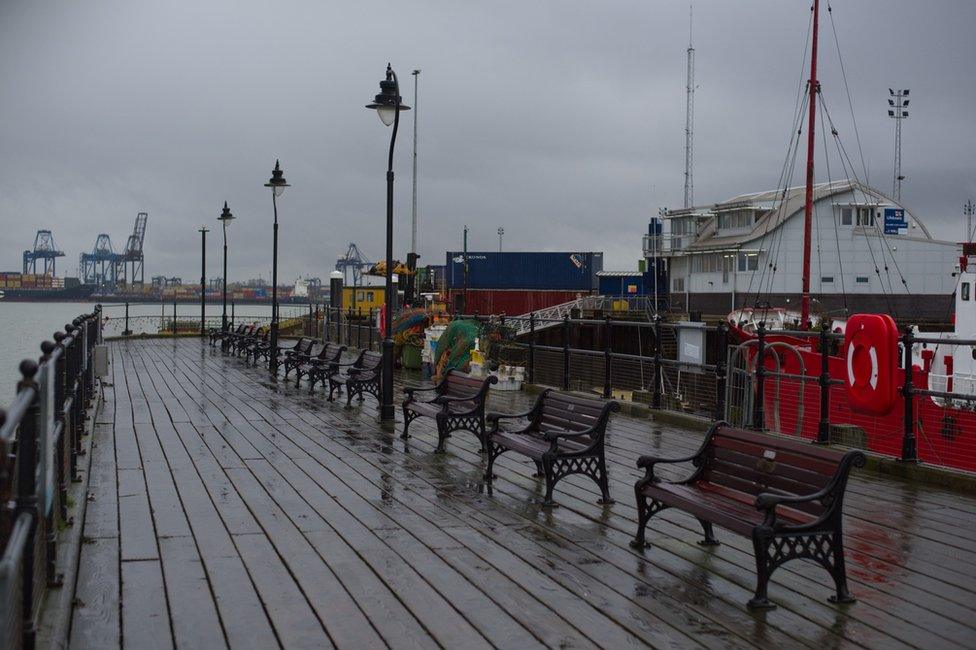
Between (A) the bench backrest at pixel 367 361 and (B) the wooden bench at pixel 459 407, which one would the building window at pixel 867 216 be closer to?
(A) the bench backrest at pixel 367 361

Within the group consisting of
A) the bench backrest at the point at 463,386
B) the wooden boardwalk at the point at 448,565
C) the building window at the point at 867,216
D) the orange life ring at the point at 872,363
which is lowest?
the wooden boardwalk at the point at 448,565

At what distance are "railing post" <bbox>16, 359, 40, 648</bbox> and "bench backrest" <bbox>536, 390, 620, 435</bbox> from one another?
4.08 m

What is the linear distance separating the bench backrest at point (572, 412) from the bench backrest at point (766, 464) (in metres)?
1.10

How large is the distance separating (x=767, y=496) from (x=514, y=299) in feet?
185

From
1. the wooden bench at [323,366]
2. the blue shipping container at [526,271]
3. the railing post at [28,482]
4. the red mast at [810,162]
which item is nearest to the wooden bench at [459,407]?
the wooden bench at [323,366]

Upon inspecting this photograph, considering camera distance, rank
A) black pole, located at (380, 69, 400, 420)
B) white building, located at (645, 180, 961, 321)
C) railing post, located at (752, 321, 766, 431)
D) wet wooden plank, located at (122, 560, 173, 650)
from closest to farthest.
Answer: wet wooden plank, located at (122, 560, 173, 650) < railing post, located at (752, 321, 766, 431) < black pole, located at (380, 69, 400, 420) < white building, located at (645, 180, 961, 321)

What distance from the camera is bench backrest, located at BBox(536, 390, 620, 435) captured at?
7.01 meters

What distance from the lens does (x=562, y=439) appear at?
7.54 m

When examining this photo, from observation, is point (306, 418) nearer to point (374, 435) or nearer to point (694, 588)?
point (374, 435)

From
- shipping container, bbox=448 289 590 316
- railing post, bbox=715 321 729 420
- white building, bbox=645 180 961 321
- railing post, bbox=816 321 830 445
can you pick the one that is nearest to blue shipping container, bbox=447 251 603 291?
shipping container, bbox=448 289 590 316

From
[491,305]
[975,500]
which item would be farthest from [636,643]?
[491,305]

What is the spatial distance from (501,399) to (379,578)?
9668 mm

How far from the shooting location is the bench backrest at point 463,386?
948 centimetres

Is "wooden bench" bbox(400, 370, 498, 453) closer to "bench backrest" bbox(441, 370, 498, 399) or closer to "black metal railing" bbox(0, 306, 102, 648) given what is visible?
"bench backrest" bbox(441, 370, 498, 399)
